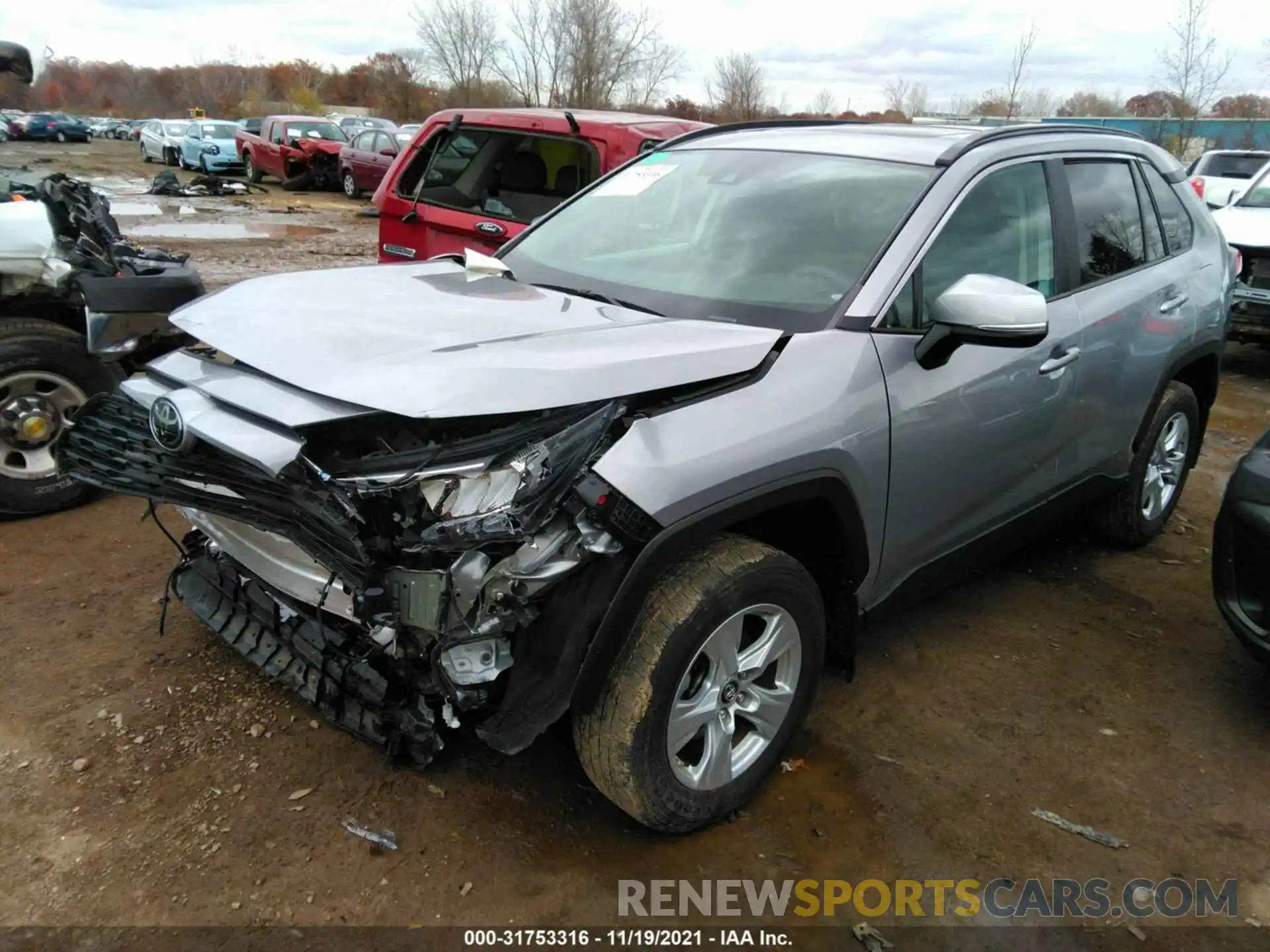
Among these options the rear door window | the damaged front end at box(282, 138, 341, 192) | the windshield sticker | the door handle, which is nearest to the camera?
the door handle

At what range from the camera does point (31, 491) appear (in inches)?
171

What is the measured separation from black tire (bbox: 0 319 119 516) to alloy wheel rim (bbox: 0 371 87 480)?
0.11 ft

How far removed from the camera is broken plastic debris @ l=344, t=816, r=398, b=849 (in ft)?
8.29

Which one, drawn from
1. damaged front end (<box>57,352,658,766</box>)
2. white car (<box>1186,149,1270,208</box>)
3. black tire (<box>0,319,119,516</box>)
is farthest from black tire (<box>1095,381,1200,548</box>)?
white car (<box>1186,149,1270,208</box>)

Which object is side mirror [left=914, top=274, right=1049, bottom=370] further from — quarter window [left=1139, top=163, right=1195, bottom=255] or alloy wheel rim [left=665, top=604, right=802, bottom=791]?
quarter window [left=1139, top=163, right=1195, bottom=255]

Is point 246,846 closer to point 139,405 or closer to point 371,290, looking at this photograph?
point 139,405

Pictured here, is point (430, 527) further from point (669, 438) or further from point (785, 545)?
point (785, 545)

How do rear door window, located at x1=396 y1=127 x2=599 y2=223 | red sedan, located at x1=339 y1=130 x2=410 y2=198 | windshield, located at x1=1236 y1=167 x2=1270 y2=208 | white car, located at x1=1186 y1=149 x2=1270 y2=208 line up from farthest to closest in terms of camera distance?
red sedan, located at x1=339 y1=130 x2=410 y2=198 < white car, located at x1=1186 y1=149 x2=1270 y2=208 < windshield, located at x1=1236 y1=167 x2=1270 y2=208 < rear door window, located at x1=396 y1=127 x2=599 y2=223

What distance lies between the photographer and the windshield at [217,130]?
26.6m

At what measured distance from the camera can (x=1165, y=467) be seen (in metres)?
4.57

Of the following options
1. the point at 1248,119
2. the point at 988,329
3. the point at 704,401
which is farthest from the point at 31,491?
the point at 1248,119

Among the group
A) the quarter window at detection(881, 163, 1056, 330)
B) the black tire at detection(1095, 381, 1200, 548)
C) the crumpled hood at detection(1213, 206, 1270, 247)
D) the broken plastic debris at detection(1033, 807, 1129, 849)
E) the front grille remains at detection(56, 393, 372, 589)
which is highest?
the quarter window at detection(881, 163, 1056, 330)
